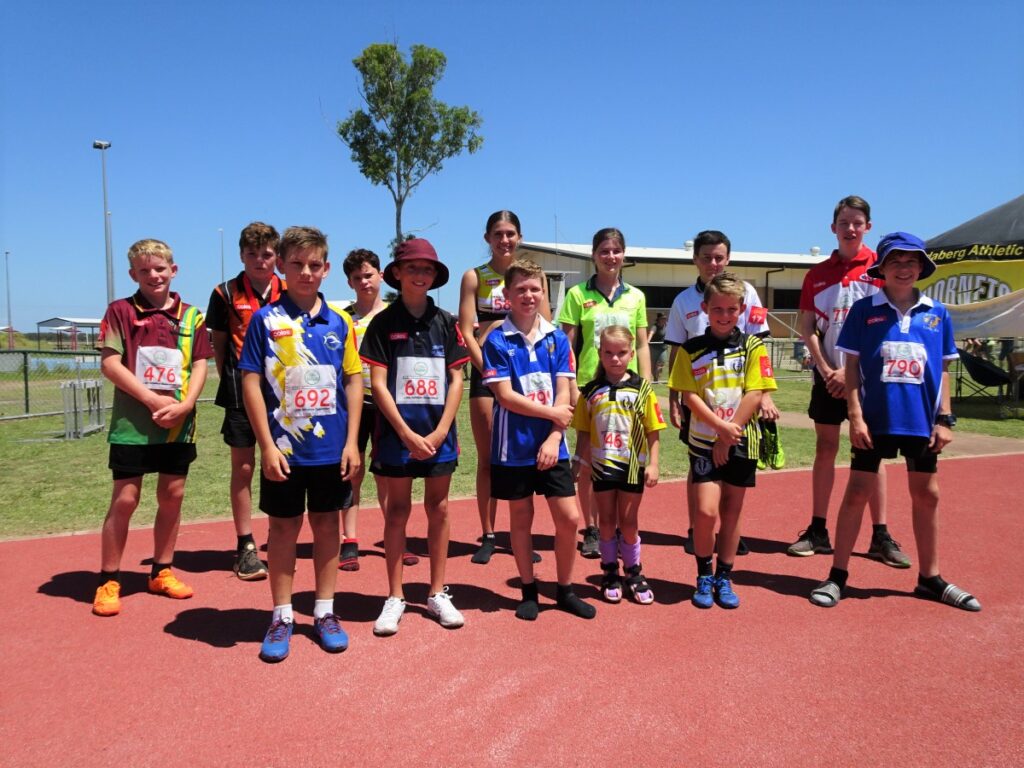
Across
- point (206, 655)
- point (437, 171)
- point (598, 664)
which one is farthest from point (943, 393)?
point (437, 171)

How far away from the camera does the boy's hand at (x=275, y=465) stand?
354 cm

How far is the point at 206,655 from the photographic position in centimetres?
355

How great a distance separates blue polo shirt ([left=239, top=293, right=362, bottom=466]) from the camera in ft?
12.0

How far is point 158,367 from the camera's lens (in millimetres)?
4250

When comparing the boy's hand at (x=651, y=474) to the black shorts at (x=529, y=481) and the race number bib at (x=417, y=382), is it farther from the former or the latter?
the race number bib at (x=417, y=382)

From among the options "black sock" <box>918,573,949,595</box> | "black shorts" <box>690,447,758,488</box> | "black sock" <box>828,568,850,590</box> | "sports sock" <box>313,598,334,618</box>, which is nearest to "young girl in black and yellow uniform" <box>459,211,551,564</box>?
"black shorts" <box>690,447,758,488</box>

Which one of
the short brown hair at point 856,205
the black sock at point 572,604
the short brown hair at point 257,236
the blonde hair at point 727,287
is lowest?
the black sock at point 572,604

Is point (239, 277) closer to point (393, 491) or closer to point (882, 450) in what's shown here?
point (393, 491)

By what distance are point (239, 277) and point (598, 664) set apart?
3.27 metres

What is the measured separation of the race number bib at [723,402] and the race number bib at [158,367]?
10.4 ft

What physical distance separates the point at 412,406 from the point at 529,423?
0.66 meters

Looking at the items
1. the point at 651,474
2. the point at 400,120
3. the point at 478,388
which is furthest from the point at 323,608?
the point at 400,120

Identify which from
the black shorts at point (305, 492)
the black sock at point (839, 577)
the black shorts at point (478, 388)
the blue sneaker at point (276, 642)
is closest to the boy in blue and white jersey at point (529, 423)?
the black shorts at point (478, 388)

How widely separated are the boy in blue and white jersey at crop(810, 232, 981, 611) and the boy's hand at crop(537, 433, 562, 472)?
1763 millimetres
